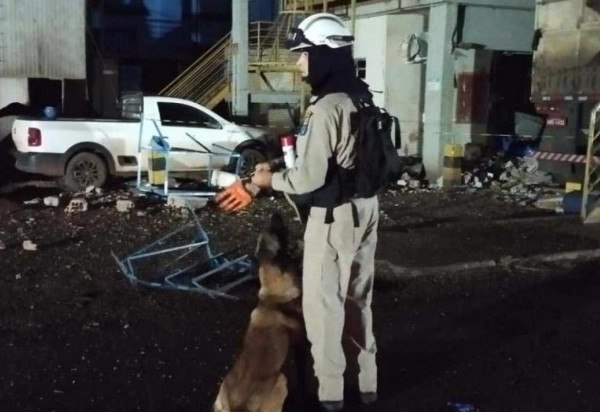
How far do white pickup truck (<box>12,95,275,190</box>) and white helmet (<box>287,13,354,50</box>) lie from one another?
8.96 metres

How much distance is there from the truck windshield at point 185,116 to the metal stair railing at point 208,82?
17.0 ft

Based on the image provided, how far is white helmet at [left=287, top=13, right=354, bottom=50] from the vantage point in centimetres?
406

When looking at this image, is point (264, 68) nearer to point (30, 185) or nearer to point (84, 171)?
point (84, 171)

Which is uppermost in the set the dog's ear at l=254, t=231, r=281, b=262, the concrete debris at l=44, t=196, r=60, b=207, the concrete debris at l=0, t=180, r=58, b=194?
the dog's ear at l=254, t=231, r=281, b=262

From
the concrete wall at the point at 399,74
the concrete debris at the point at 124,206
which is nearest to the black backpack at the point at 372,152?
the concrete debris at the point at 124,206

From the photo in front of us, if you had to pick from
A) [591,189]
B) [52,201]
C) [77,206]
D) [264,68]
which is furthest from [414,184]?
[52,201]

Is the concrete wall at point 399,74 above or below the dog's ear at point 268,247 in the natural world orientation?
above

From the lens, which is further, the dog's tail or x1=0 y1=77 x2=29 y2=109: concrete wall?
x1=0 y1=77 x2=29 y2=109: concrete wall

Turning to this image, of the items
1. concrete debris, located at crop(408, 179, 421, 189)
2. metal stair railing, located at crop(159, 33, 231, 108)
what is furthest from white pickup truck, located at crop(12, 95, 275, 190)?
metal stair railing, located at crop(159, 33, 231, 108)

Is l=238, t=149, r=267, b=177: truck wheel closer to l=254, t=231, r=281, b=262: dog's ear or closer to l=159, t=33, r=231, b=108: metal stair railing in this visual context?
l=159, t=33, r=231, b=108: metal stair railing

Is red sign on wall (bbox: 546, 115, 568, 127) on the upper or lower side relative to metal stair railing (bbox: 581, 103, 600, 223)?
upper

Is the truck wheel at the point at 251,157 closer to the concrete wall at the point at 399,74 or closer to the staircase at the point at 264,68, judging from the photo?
the concrete wall at the point at 399,74

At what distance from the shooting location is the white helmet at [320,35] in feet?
13.3

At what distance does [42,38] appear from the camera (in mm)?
19672
